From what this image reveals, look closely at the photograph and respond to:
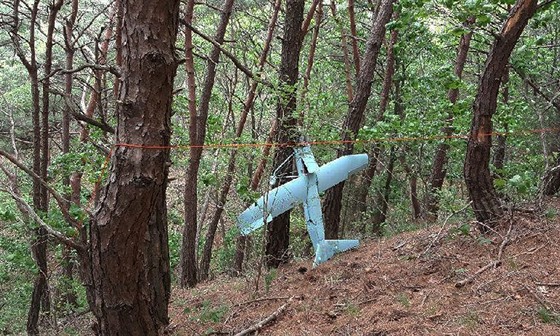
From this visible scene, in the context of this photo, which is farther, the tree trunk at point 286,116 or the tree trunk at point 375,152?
the tree trunk at point 375,152

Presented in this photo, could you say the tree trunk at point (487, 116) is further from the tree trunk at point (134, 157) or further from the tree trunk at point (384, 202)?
the tree trunk at point (384, 202)

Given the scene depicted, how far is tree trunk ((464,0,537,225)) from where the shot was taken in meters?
4.69

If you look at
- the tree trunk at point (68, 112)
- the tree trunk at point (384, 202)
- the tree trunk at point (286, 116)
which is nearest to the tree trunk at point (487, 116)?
the tree trunk at point (286, 116)

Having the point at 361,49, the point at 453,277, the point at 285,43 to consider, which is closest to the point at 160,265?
the point at 453,277

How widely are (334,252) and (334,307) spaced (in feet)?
6.24

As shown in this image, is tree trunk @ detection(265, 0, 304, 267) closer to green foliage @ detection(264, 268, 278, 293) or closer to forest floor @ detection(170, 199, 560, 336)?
green foliage @ detection(264, 268, 278, 293)

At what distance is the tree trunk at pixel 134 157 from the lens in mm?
3412

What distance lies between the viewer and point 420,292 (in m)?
4.29

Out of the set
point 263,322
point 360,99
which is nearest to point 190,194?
point 360,99

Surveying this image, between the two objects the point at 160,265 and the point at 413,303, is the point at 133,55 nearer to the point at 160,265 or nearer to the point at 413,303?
the point at 160,265

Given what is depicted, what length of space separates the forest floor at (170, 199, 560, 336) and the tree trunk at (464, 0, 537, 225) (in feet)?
0.89

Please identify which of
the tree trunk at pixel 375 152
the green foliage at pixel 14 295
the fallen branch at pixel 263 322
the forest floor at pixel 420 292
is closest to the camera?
the forest floor at pixel 420 292

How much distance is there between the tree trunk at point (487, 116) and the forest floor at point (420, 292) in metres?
0.27

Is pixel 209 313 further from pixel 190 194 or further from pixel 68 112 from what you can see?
pixel 68 112
